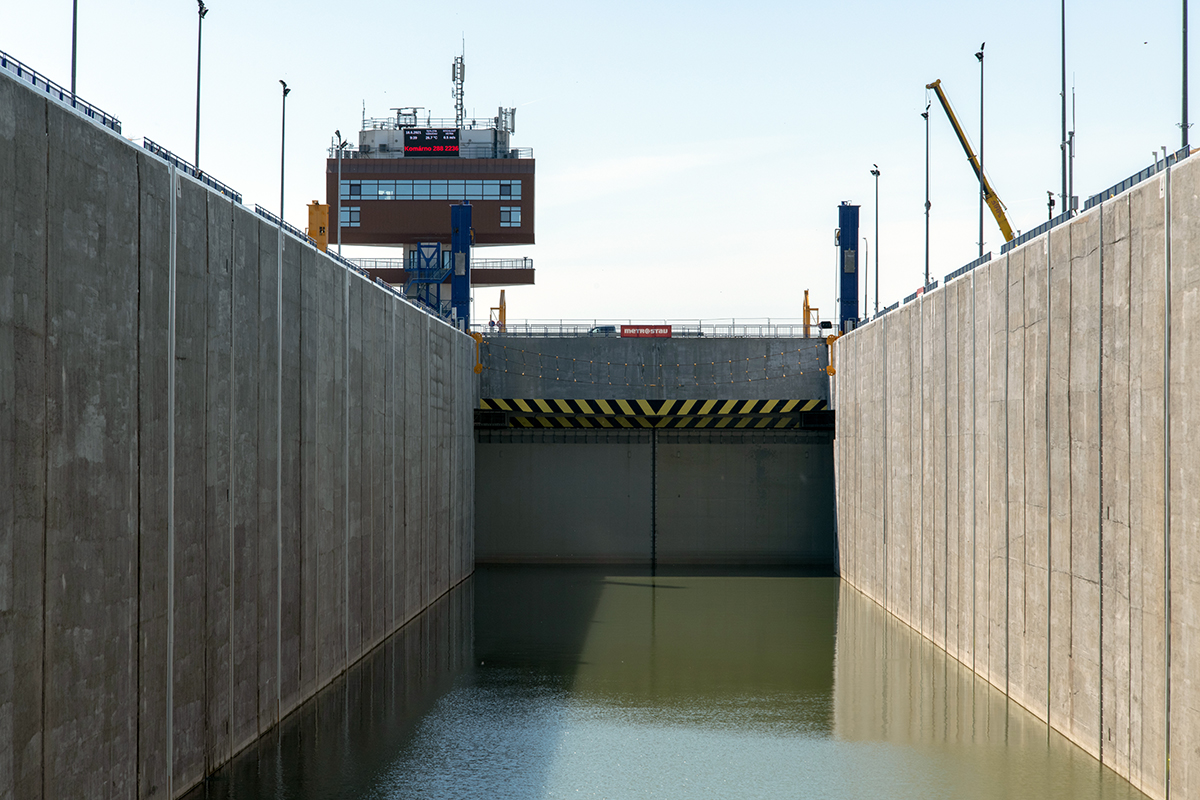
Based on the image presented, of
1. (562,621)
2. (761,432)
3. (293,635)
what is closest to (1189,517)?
(293,635)

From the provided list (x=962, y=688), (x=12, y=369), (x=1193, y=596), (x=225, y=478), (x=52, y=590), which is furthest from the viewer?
(x=962, y=688)

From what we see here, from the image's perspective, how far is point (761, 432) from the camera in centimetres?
3042

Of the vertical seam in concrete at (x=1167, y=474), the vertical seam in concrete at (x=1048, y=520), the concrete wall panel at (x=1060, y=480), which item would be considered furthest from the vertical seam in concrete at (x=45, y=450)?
the vertical seam in concrete at (x=1048, y=520)

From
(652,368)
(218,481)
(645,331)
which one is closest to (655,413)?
(652,368)

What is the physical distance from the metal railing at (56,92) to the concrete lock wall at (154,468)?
0.22 meters

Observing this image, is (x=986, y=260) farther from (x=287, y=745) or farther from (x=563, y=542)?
(x=563, y=542)

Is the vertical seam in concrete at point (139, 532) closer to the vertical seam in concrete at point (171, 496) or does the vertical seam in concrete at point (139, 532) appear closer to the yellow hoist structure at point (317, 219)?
the vertical seam in concrete at point (171, 496)

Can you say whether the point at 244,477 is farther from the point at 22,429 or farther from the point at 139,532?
the point at 22,429

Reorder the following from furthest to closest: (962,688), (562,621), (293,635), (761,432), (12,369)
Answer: (761,432), (562,621), (962,688), (293,635), (12,369)

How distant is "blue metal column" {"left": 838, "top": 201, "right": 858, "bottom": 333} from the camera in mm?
29844

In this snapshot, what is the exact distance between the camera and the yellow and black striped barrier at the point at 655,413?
29.4 metres

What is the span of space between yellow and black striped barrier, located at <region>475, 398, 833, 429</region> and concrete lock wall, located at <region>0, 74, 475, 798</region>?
41.2 feet

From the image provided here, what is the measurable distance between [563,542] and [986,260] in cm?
1684

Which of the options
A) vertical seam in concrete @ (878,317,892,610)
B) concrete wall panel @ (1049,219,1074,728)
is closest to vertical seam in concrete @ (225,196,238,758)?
concrete wall panel @ (1049,219,1074,728)
